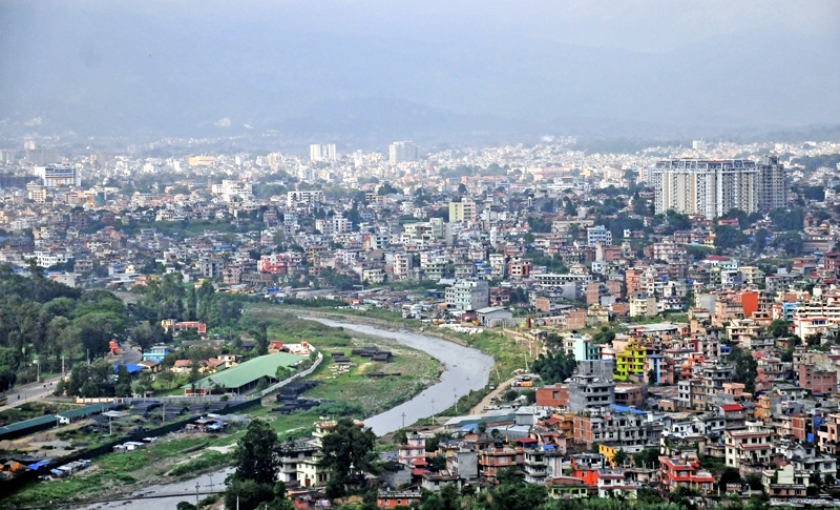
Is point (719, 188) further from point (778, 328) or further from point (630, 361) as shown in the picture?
point (630, 361)

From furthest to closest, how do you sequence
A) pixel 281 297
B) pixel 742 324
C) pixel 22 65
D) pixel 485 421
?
pixel 22 65
pixel 281 297
pixel 742 324
pixel 485 421

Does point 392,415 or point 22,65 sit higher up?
point 22,65

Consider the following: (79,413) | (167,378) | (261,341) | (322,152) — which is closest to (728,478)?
(79,413)

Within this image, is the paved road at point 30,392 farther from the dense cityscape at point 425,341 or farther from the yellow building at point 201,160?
the yellow building at point 201,160

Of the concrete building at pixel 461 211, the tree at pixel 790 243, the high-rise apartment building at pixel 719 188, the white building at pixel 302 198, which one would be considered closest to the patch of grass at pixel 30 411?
the tree at pixel 790 243

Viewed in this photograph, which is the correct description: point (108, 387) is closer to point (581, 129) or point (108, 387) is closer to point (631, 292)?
point (631, 292)

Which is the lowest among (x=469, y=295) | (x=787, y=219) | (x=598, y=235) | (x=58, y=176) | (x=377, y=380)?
(x=377, y=380)

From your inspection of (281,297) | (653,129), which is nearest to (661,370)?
(281,297)
